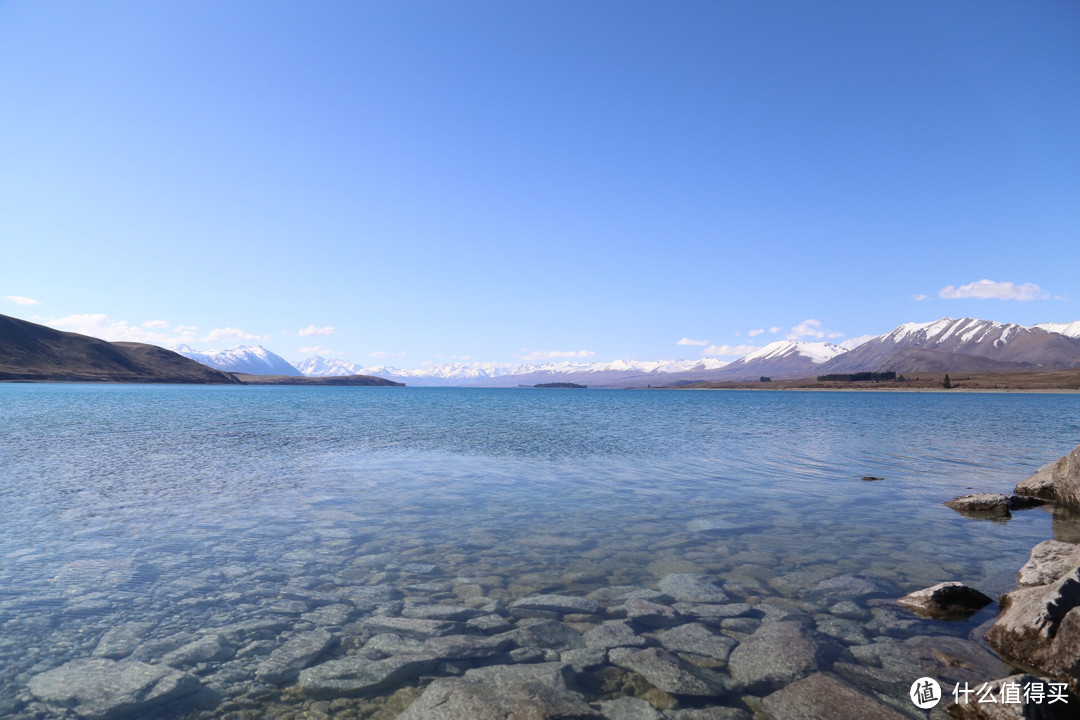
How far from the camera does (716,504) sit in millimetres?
18500

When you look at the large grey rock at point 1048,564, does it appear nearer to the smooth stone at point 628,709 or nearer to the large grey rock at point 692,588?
the large grey rock at point 692,588

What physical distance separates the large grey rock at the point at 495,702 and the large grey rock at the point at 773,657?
7.90 feet

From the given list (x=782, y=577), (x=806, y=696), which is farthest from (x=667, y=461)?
(x=806, y=696)

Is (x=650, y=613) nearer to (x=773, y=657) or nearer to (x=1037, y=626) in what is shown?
(x=773, y=657)

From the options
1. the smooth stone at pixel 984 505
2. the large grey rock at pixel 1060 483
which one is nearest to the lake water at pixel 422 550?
the smooth stone at pixel 984 505

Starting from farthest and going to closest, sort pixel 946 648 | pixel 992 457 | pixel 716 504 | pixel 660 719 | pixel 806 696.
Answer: pixel 992 457
pixel 716 504
pixel 946 648
pixel 806 696
pixel 660 719

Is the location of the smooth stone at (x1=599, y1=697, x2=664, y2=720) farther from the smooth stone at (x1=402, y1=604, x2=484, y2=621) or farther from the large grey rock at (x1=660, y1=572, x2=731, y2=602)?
the large grey rock at (x1=660, y1=572, x2=731, y2=602)

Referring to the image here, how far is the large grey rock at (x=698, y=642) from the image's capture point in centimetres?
812

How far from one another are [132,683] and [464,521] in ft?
31.0

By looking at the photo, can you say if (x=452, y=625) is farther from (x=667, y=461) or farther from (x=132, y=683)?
(x=667, y=461)

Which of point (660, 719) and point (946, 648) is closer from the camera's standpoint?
point (660, 719)

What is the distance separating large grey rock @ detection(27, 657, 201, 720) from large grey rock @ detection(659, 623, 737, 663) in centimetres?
662

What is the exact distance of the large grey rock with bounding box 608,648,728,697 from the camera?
7133 millimetres

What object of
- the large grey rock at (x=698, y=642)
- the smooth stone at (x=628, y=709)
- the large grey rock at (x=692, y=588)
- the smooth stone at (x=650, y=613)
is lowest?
the large grey rock at (x=692, y=588)
